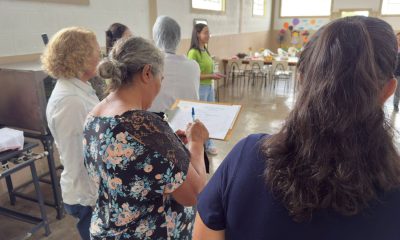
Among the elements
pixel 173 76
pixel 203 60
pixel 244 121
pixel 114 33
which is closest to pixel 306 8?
pixel 244 121

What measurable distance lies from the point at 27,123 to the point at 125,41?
173 cm

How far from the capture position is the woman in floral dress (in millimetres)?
971

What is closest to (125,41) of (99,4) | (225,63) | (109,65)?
(109,65)

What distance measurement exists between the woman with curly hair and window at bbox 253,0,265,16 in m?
8.89

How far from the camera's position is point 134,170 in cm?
97

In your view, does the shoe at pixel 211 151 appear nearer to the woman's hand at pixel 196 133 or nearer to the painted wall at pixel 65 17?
the painted wall at pixel 65 17

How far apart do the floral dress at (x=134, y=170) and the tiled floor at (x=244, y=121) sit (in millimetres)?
390

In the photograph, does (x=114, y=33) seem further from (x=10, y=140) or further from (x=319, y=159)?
(x=319, y=159)

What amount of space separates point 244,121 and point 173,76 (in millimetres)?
3040

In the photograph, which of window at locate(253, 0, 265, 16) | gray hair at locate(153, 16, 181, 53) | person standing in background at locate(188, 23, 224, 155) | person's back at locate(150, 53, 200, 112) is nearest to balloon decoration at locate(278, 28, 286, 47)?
window at locate(253, 0, 265, 16)

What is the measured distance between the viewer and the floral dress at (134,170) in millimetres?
966

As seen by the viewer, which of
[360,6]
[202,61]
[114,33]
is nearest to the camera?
[114,33]

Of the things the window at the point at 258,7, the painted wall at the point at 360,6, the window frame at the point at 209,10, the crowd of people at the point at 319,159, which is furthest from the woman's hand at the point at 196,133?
the painted wall at the point at 360,6

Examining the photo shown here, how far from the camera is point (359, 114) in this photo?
22.2 inches
